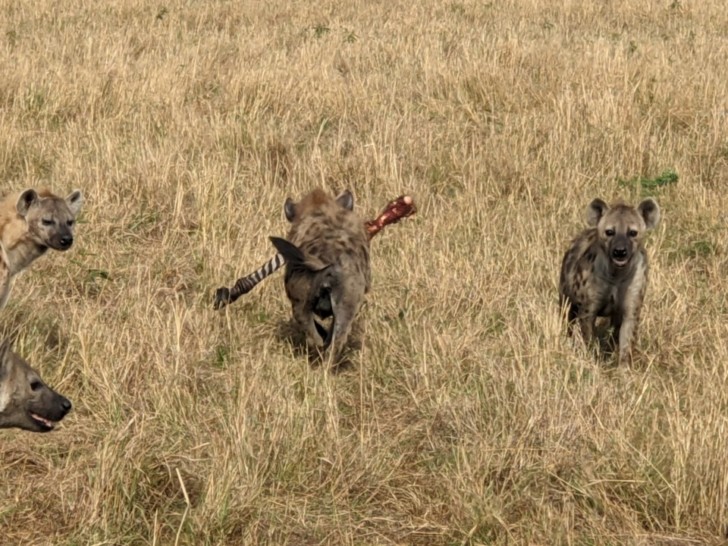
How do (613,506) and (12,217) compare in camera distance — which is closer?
(613,506)

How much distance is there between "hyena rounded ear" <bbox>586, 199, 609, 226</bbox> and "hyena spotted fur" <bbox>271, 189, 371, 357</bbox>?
1276mm

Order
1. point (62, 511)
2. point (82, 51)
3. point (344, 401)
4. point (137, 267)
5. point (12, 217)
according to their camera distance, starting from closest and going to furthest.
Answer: point (62, 511)
point (344, 401)
point (12, 217)
point (137, 267)
point (82, 51)

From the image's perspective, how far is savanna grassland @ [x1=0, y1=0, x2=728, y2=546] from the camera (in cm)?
490

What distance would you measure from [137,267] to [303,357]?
1.58 meters

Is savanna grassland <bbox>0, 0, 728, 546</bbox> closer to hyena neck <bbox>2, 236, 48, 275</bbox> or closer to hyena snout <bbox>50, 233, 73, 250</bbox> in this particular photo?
hyena neck <bbox>2, 236, 48, 275</bbox>

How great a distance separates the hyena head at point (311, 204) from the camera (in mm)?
6883

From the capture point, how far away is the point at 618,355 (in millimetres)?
6859

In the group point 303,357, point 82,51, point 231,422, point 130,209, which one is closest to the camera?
point 231,422

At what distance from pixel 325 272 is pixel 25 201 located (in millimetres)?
2025

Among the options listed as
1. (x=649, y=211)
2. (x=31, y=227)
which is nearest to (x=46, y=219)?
(x=31, y=227)

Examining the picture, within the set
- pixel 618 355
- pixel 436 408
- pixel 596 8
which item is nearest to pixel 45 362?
pixel 436 408

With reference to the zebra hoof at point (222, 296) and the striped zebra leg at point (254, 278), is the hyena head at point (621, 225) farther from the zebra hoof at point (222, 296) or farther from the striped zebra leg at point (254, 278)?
the zebra hoof at point (222, 296)

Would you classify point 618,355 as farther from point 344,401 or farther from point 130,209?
point 130,209

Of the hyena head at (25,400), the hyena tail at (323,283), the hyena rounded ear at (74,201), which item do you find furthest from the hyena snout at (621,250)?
the hyena rounded ear at (74,201)
